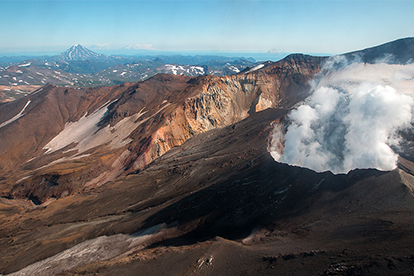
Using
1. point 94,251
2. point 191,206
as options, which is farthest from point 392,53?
point 94,251

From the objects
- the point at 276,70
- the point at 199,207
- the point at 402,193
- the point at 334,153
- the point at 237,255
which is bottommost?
the point at 199,207

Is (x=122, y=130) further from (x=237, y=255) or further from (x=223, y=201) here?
(x=237, y=255)

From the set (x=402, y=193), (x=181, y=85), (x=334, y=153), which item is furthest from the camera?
(x=181, y=85)

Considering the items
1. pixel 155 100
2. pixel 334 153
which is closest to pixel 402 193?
pixel 334 153

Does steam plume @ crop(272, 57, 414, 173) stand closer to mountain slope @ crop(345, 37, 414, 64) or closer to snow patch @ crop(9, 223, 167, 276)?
snow patch @ crop(9, 223, 167, 276)

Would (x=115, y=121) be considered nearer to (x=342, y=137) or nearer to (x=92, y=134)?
(x=92, y=134)

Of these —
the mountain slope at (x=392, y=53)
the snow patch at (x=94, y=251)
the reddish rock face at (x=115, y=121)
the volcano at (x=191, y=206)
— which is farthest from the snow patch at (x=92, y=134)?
the mountain slope at (x=392, y=53)
